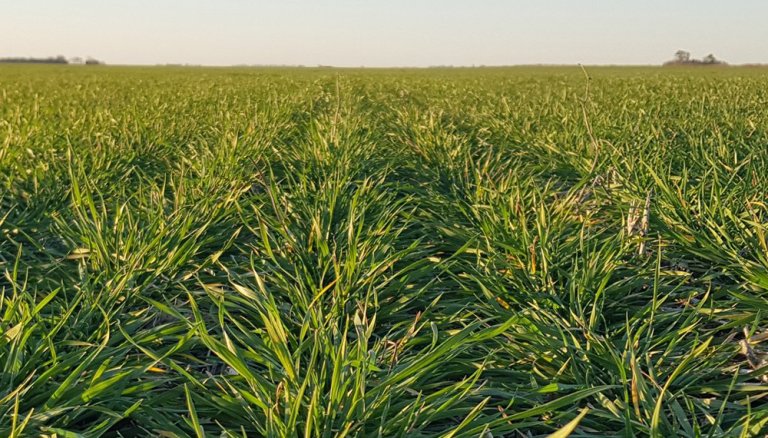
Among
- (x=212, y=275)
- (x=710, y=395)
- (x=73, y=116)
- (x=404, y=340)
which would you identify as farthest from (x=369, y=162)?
(x=73, y=116)

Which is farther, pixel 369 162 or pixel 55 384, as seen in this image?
pixel 369 162

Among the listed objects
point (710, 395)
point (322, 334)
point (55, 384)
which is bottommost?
point (710, 395)

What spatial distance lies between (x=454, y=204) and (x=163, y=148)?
2.97m

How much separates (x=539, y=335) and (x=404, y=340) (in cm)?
42

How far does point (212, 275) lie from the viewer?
98.7 inches

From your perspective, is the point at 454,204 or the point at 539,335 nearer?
the point at 539,335

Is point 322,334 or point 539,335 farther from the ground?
point 322,334

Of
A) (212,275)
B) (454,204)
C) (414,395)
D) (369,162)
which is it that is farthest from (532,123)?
(414,395)

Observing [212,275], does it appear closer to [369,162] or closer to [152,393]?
[152,393]

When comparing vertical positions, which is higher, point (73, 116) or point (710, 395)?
point (73, 116)

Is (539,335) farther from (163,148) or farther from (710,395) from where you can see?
(163,148)

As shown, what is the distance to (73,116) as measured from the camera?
6488 mm

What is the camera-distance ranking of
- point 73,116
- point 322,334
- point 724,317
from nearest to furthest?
point 322,334
point 724,317
point 73,116

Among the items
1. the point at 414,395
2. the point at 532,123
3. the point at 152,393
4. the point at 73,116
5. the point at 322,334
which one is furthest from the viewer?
the point at 73,116
